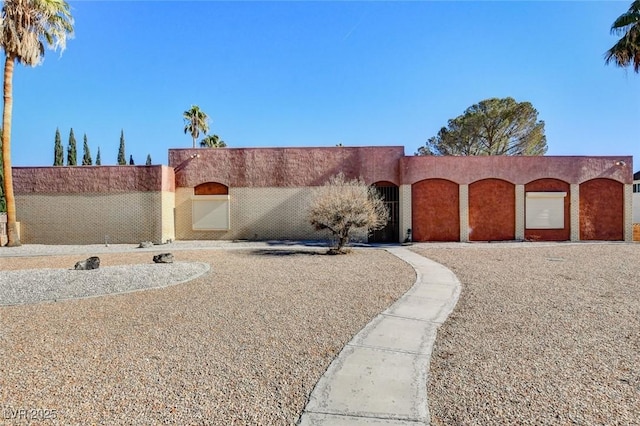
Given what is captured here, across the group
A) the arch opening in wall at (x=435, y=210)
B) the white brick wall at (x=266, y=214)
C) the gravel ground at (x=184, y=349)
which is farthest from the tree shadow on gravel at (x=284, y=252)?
the arch opening in wall at (x=435, y=210)

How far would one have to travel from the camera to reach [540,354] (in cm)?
450

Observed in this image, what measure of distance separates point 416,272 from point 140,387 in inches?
325

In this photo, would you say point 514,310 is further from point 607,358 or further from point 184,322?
point 184,322

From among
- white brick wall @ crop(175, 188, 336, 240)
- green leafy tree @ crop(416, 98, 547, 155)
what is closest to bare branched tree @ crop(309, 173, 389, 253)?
white brick wall @ crop(175, 188, 336, 240)

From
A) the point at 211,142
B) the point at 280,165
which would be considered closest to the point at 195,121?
the point at 211,142

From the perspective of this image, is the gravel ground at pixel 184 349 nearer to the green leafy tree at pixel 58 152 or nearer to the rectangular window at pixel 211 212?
the rectangular window at pixel 211 212

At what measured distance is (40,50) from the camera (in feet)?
59.2

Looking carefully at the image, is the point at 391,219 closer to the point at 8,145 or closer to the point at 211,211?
the point at 211,211

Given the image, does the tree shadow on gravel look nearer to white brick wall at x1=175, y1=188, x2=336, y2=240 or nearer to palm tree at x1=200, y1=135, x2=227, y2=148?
white brick wall at x1=175, y1=188, x2=336, y2=240

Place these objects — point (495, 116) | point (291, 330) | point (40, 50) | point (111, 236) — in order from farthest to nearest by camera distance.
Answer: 1. point (495, 116)
2. point (111, 236)
3. point (40, 50)
4. point (291, 330)

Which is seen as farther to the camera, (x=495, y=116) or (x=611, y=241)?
(x=495, y=116)

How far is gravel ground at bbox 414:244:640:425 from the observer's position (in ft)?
10.6

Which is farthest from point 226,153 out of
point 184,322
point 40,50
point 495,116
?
point 495,116

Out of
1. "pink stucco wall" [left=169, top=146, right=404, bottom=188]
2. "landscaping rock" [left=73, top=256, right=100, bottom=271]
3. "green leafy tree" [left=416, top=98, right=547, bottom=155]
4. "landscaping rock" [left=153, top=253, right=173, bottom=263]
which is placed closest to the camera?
"landscaping rock" [left=73, top=256, right=100, bottom=271]
